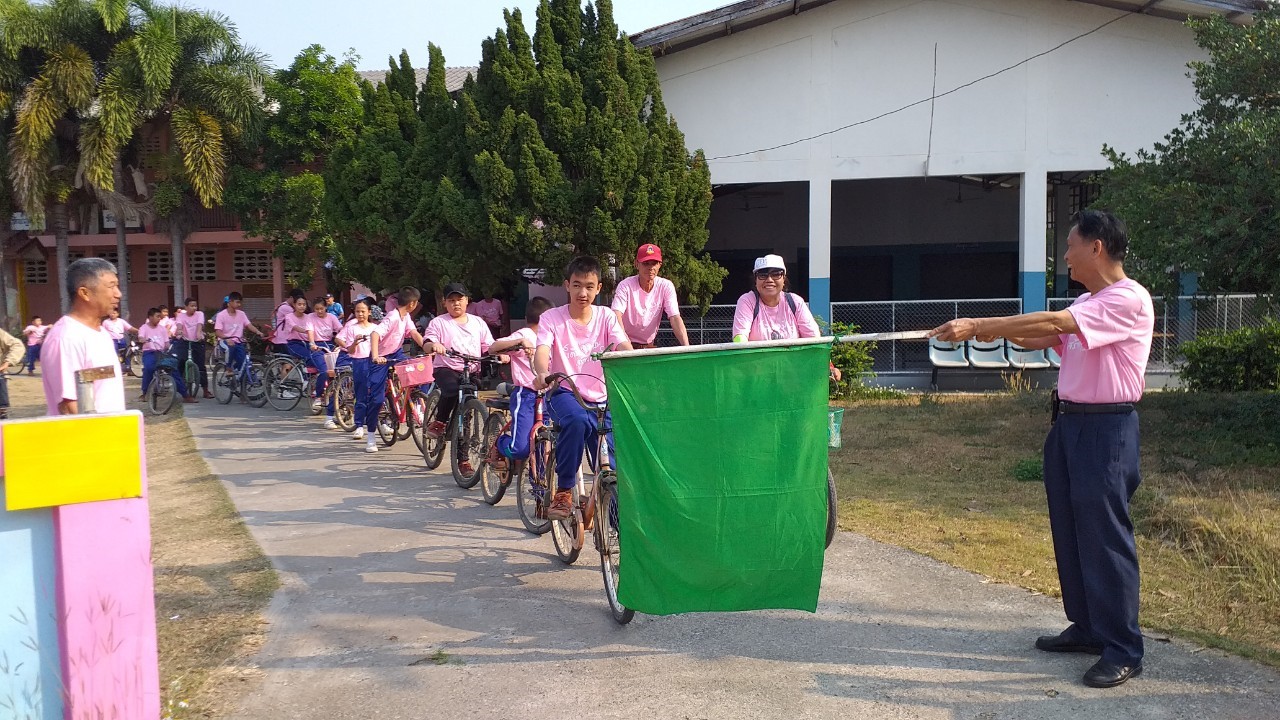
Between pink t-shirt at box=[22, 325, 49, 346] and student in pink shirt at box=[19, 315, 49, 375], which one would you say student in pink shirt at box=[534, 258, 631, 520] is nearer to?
student in pink shirt at box=[19, 315, 49, 375]

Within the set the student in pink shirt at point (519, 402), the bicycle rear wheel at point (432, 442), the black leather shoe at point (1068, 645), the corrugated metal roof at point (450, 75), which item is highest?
the corrugated metal roof at point (450, 75)

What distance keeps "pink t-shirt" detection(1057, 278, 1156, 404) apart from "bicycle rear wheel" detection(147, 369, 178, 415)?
15.7m

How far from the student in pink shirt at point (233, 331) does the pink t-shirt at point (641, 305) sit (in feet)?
38.4

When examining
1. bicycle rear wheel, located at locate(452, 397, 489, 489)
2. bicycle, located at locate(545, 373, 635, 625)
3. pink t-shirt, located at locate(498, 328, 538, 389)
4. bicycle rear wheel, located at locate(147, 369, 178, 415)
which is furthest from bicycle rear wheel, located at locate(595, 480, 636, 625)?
bicycle rear wheel, located at locate(147, 369, 178, 415)

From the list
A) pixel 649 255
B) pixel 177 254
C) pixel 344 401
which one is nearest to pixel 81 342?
pixel 649 255

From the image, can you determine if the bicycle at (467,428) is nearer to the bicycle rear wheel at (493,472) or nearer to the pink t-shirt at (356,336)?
the bicycle rear wheel at (493,472)

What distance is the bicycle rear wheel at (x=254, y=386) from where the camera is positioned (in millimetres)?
17322

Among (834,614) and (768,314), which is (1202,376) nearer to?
(768,314)

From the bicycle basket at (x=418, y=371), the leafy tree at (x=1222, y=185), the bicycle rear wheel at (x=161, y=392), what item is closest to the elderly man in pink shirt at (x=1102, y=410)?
the leafy tree at (x=1222, y=185)

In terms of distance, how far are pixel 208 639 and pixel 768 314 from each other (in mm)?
3941

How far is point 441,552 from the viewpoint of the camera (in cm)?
686

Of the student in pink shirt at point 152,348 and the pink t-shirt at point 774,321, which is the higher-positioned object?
the pink t-shirt at point 774,321

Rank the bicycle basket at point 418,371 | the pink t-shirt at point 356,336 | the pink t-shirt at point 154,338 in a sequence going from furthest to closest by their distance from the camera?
the pink t-shirt at point 154,338 < the pink t-shirt at point 356,336 < the bicycle basket at point 418,371

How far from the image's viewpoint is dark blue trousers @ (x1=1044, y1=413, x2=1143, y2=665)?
14.2 ft
